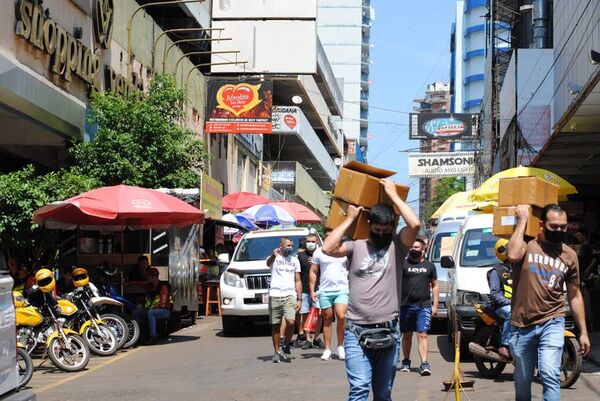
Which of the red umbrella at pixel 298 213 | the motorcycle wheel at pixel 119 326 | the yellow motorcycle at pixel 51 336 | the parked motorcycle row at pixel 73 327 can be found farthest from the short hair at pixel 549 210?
the red umbrella at pixel 298 213

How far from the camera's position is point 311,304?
53.3 feet

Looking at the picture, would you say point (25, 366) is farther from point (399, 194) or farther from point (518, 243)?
point (518, 243)

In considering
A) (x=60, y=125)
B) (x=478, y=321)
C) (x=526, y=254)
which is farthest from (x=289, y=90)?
(x=526, y=254)

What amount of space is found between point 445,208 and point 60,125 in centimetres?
920

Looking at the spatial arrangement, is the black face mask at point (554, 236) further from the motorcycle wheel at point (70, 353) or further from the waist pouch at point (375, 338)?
the motorcycle wheel at point (70, 353)

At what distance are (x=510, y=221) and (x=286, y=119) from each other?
41.0 m

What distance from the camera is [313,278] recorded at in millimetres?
15359

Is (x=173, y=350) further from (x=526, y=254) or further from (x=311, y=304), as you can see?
(x=526, y=254)

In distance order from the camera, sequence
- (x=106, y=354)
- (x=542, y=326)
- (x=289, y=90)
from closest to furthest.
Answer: (x=542, y=326) → (x=106, y=354) → (x=289, y=90)

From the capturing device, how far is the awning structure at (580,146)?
55.4 feet

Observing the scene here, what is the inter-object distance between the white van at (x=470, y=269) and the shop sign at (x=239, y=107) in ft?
50.1

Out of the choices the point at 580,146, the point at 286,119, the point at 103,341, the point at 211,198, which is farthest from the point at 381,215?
the point at 286,119

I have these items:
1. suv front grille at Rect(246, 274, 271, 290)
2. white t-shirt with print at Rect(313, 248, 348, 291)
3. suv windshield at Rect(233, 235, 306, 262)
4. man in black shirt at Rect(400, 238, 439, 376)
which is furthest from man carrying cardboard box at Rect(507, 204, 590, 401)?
suv windshield at Rect(233, 235, 306, 262)

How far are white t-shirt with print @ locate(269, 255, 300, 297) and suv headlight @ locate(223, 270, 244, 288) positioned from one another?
161 inches
